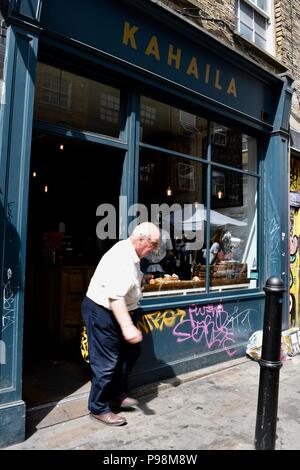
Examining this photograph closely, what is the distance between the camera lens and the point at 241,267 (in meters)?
6.14

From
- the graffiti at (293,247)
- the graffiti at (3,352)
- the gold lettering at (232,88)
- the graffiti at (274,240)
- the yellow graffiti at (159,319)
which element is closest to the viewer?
the graffiti at (3,352)

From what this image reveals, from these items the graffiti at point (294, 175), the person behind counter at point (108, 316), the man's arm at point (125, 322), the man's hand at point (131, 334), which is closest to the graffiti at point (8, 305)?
the person behind counter at point (108, 316)

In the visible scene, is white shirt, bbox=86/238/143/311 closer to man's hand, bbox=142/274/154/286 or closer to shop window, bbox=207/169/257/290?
man's hand, bbox=142/274/154/286

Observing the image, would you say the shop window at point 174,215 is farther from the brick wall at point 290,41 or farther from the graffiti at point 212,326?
the brick wall at point 290,41

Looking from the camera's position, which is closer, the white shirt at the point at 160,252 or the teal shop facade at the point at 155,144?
→ the teal shop facade at the point at 155,144

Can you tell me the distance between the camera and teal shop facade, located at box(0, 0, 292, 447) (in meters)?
3.17

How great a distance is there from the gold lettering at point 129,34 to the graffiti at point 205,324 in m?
3.02

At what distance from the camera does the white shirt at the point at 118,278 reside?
10.4 ft

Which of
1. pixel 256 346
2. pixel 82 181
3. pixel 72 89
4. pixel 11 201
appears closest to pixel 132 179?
pixel 72 89

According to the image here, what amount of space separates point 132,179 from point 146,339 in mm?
1797

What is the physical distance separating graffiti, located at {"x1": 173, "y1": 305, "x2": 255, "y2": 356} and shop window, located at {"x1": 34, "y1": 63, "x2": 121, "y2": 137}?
2428 mm

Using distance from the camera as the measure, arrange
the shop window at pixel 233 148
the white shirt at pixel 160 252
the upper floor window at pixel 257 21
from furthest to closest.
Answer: the upper floor window at pixel 257 21 → the shop window at pixel 233 148 → the white shirt at pixel 160 252

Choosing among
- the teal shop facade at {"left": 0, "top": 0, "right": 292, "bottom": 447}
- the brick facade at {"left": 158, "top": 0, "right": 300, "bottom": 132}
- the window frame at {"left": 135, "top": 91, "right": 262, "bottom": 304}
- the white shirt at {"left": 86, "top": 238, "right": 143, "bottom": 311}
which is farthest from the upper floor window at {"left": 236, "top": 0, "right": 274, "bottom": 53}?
the white shirt at {"left": 86, "top": 238, "right": 143, "bottom": 311}

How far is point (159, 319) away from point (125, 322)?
147 centimetres
